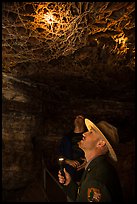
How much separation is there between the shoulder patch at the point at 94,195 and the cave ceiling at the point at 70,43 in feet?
7.13

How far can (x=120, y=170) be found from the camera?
17.6ft

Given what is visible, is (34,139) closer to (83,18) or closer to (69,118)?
(69,118)

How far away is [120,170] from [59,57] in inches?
130

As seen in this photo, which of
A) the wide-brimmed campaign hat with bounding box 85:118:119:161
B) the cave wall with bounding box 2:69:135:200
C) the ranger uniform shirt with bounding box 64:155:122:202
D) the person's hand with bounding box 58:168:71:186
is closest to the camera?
the ranger uniform shirt with bounding box 64:155:122:202

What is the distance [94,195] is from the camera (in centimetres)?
204

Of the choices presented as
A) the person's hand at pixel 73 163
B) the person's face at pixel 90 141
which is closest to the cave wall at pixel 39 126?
the person's hand at pixel 73 163

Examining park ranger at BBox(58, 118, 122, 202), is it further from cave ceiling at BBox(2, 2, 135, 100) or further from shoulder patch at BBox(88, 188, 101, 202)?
cave ceiling at BBox(2, 2, 135, 100)

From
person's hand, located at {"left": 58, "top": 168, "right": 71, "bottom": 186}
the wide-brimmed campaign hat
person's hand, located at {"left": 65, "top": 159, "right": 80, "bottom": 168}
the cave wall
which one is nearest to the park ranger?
the wide-brimmed campaign hat

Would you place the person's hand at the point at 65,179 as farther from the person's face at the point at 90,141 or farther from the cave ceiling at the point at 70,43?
the cave ceiling at the point at 70,43

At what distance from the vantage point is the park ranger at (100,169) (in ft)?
6.68

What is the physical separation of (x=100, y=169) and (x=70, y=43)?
2.10 m

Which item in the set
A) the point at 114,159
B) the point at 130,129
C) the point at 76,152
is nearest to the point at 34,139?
the point at 76,152

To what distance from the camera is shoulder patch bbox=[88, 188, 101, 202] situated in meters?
2.02

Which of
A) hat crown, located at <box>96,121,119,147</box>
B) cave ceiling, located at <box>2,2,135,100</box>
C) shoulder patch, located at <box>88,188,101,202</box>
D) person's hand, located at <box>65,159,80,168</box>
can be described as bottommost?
person's hand, located at <box>65,159,80,168</box>
